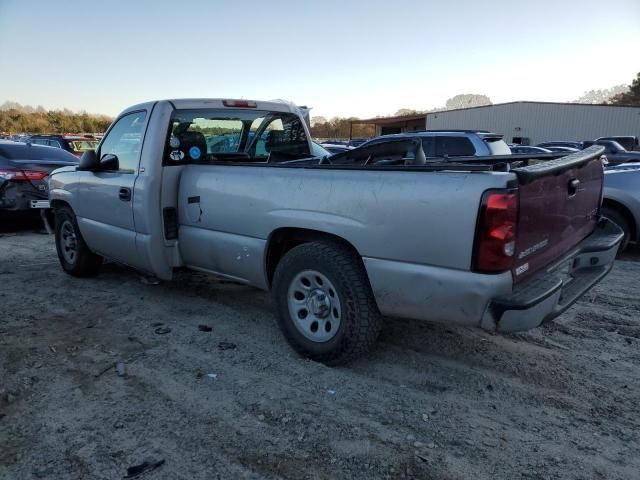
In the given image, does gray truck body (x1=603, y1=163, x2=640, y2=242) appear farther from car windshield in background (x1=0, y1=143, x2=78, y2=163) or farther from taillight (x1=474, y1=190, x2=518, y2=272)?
car windshield in background (x1=0, y1=143, x2=78, y2=163)

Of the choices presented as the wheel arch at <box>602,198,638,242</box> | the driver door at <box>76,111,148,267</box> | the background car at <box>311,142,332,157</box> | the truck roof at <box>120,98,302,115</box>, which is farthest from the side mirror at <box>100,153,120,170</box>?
the wheel arch at <box>602,198,638,242</box>

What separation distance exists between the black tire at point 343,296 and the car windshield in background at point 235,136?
167 cm

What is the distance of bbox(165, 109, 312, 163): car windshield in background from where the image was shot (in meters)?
4.35

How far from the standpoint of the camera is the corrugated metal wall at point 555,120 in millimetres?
35281

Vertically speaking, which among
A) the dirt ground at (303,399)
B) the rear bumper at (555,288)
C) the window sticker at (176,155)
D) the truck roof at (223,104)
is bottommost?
the dirt ground at (303,399)

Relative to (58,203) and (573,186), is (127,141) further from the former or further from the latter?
(573,186)

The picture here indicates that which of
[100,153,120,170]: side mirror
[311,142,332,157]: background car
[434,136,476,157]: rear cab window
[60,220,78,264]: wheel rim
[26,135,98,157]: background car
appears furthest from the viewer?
[26,135,98,157]: background car

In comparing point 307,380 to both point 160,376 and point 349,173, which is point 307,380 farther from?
point 349,173

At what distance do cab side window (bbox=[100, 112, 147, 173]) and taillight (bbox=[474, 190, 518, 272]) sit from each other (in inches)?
123

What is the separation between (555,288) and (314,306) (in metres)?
1.53

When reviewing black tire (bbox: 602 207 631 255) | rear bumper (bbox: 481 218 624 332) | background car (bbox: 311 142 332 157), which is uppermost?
background car (bbox: 311 142 332 157)

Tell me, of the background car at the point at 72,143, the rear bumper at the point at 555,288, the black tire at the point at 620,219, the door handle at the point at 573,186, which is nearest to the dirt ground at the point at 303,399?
the rear bumper at the point at 555,288

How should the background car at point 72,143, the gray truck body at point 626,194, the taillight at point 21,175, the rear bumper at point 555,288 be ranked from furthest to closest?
the background car at point 72,143
the taillight at point 21,175
the gray truck body at point 626,194
the rear bumper at point 555,288

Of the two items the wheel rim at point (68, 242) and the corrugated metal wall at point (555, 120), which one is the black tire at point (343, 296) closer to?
the wheel rim at point (68, 242)
